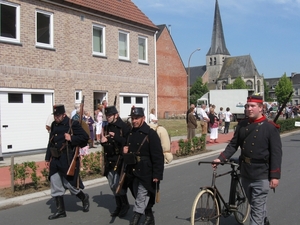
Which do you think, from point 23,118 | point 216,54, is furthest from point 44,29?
point 216,54

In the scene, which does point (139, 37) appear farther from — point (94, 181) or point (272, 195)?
point (272, 195)

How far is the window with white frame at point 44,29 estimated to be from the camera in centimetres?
1636

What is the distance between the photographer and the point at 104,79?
19781 millimetres

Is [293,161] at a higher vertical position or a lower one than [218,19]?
lower

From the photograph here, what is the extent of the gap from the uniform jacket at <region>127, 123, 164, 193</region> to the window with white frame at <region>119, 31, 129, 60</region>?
15614 millimetres

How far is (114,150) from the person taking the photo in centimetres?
671

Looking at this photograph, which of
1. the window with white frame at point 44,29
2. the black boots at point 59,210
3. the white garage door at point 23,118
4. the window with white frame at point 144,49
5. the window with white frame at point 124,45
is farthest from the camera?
the window with white frame at point 144,49

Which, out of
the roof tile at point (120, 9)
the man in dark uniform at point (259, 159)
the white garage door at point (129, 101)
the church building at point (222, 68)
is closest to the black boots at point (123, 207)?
the man in dark uniform at point (259, 159)

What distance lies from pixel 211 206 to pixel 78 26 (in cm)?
1437

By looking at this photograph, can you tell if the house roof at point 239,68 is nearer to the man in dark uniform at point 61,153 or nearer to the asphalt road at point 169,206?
the asphalt road at point 169,206

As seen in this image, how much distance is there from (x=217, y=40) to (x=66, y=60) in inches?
4505

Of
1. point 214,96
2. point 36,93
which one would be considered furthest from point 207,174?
point 214,96

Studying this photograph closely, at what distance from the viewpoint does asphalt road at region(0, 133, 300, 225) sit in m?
6.57

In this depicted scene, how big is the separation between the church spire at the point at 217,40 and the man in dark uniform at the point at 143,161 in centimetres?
11662
